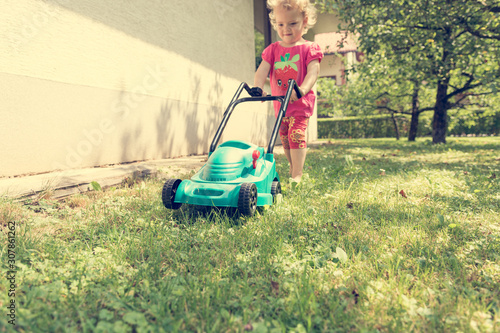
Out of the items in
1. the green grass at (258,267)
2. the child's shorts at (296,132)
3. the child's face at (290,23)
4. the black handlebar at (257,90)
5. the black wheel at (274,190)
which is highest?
the child's face at (290,23)

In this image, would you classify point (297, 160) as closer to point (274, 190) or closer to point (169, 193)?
point (274, 190)

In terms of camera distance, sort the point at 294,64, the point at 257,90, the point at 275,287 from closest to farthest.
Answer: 1. the point at 275,287
2. the point at 257,90
3. the point at 294,64

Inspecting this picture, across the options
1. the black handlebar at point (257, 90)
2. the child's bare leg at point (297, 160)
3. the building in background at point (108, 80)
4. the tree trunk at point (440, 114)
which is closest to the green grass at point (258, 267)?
the child's bare leg at point (297, 160)

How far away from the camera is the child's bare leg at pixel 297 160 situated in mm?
3328

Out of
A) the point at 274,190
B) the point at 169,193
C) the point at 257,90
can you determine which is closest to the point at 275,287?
the point at 169,193

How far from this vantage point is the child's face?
3.03 metres

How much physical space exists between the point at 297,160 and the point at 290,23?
1318 millimetres

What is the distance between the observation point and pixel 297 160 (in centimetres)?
338

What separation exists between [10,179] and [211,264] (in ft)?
8.36

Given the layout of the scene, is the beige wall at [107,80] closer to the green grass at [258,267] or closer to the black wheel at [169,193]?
the green grass at [258,267]

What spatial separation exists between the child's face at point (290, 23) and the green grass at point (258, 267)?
1632 millimetres

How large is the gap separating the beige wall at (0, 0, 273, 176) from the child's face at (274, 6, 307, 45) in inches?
95.7

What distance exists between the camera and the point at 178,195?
2289 mm

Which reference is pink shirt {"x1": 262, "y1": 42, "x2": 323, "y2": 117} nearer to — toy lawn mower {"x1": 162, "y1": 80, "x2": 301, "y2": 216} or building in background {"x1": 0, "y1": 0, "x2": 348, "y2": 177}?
toy lawn mower {"x1": 162, "y1": 80, "x2": 301, "y2": 216}
